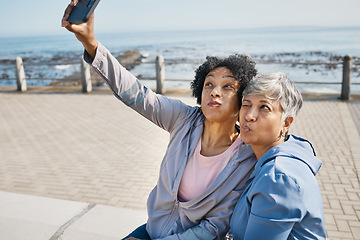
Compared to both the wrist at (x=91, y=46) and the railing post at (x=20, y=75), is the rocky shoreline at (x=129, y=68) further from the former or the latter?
the wrist at (x=91, y=46)

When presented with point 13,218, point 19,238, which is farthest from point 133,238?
point 13,218

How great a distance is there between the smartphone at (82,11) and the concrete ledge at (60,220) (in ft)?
6.16

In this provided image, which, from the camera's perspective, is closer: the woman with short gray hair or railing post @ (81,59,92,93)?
the woman with short gray hair

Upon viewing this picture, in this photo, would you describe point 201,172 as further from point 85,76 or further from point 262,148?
point 85,76

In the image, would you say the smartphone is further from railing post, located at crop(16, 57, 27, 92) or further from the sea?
railing post, located at crop(16, 57, 27, 92)

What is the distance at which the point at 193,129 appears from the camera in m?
2.19

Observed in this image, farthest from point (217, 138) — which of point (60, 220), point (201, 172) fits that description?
point (60, 220)

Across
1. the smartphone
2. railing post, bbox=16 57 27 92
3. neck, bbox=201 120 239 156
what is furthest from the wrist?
railing post, bbox=16 57 27 92

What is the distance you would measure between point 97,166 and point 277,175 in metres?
4.42

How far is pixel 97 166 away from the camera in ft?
17.9

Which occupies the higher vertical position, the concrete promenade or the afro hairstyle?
the afro hairstyle

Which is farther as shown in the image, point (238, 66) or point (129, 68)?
point (129, 68)

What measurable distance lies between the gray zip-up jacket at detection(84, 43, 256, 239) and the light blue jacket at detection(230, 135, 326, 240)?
341 millimetres

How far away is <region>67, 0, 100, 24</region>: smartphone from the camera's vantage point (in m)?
1.53
